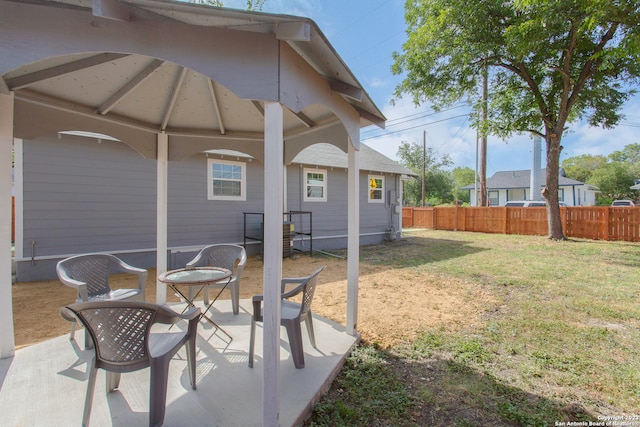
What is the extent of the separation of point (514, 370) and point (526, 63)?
11.6 metres

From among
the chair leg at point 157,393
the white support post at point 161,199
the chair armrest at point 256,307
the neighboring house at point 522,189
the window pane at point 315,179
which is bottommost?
the chair leg at point 157,393

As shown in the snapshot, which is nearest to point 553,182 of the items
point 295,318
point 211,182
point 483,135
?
point 483,135

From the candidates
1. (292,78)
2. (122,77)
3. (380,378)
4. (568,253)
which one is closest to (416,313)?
(380,378)

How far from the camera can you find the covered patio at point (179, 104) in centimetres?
160

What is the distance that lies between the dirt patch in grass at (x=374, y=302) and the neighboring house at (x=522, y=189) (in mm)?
28224

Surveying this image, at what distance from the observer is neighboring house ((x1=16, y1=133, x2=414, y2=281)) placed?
569 centimetres

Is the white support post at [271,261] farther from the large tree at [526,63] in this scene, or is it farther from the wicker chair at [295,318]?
the large tree at [526,63]

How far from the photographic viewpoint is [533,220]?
1328 centimetres

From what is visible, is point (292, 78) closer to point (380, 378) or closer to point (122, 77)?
point (122, 77)

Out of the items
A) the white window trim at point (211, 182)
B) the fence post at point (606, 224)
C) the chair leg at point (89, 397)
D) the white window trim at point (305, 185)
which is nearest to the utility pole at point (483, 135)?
the fence post at point (606, 224)

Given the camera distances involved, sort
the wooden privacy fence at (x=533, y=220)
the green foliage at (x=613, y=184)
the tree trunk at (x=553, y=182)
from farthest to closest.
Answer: the green foliage at (x=613, y=184), the wooden privacy fence at (x=533, y=220), the tree trunk at (x=553, y=182)

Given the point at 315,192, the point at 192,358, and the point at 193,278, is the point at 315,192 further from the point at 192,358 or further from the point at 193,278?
the point at 192,358

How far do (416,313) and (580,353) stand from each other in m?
1.71

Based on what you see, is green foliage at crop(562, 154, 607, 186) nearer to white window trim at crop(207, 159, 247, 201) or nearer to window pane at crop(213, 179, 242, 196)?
white window trim at crop(207, 159, 247, 201)
